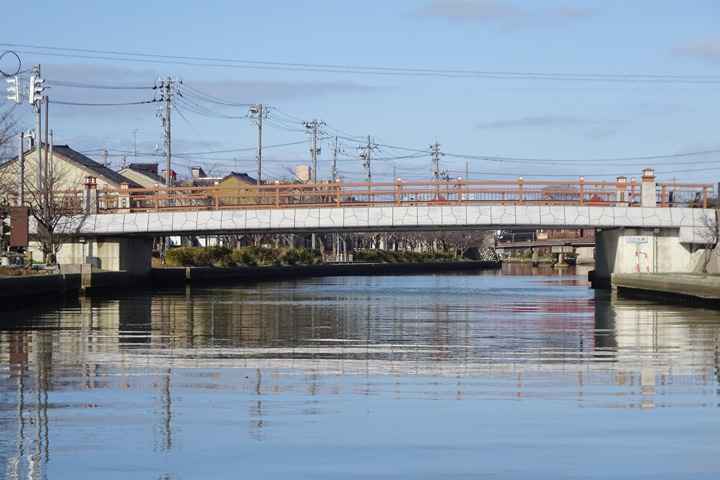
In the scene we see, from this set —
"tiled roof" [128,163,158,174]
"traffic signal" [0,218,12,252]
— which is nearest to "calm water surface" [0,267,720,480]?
"traffic signal" [0,218,12,252]

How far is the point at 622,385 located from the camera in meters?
12.7

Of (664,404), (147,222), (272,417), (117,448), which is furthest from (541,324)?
(147,222)

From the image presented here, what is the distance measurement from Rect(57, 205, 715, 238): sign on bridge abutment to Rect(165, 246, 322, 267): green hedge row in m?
15.8

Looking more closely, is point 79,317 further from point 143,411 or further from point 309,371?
point 143,411

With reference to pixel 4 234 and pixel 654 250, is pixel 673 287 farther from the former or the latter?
pixel 4 234

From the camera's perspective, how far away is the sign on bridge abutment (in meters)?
41.6

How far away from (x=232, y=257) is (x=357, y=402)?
2070 inches

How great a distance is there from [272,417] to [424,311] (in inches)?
799

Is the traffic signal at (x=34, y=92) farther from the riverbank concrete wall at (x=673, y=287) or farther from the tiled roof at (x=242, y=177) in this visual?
the tiled roof at (x=242, y=177)

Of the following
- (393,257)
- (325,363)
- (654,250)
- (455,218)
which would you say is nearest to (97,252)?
(455,218)

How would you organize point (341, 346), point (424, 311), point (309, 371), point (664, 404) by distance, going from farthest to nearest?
point (424, 311) → point (341, 346) → point (309, 371) → point (664, 404)

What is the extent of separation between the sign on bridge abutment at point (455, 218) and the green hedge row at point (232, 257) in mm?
15835

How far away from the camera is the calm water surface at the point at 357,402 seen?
27.1 ft

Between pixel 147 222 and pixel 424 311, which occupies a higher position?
pixel 147 222
